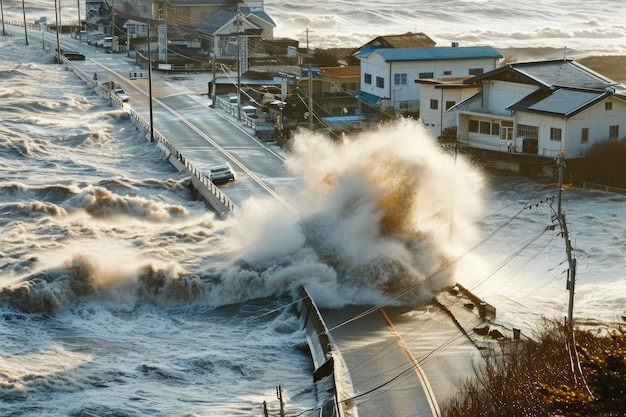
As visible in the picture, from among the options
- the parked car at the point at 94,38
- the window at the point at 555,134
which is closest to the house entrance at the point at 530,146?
the window at the point at 555,134

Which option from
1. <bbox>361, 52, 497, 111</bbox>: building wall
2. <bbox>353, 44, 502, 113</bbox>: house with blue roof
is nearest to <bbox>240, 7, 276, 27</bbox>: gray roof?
<bbox>353, 44, 502, 113</bbox>: house with blue roof

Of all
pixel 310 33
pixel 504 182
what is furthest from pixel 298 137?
pixel 310 33

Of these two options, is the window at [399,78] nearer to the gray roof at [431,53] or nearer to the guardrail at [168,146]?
the gray roof at [431,53]

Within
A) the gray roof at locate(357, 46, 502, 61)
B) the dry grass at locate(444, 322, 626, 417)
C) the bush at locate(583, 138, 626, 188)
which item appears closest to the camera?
the dry grass at locate(444, 322, 626, 417)

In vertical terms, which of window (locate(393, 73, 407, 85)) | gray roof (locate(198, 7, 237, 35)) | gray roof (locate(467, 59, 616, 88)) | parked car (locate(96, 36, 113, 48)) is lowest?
parked car (locate(96, 36, 113, 48))

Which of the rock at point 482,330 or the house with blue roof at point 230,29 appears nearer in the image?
the rock at point 482,330

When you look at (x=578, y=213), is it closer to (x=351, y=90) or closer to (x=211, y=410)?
(x=211, y=410)

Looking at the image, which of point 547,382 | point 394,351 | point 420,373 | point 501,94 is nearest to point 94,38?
point 501,94

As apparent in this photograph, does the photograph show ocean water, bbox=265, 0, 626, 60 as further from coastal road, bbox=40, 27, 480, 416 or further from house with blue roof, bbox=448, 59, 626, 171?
coastal road, bbox=40, 27, 480, 416
